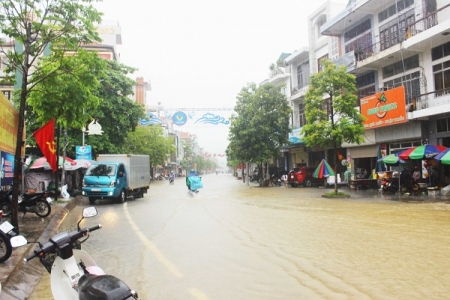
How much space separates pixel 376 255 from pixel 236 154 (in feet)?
90.5

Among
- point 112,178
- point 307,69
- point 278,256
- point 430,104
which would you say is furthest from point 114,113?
point 278,256

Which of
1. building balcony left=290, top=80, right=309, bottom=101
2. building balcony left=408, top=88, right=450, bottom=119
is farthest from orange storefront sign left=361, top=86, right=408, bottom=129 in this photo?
building balcony left=290, top=80, right=309, bottom=101

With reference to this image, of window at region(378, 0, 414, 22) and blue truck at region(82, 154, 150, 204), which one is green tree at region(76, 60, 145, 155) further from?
window at region(378, 0, 414, 22)

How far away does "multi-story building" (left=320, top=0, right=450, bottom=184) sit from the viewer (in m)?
20.2

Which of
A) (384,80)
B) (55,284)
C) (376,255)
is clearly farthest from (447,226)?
(384,80)

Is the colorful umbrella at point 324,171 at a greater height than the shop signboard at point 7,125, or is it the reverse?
the shop signboard at point 7,125

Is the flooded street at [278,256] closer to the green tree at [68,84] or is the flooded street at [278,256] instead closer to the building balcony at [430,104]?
the green tree at [68,84]

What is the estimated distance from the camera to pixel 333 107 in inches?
792

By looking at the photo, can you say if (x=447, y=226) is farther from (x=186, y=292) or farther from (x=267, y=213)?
(x=186, y=292)

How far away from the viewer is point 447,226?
9.62 metres

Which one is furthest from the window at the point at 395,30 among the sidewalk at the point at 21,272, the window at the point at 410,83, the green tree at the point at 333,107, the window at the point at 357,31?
the sidewalk at the point at 21,272

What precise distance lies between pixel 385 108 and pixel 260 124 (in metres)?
11.9

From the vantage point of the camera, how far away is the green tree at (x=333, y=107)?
19.8 meters

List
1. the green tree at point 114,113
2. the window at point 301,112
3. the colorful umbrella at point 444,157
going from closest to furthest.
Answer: the colorful umbrella at point 444,157 < the green tree at point 114,113 < the window at point 301,112
